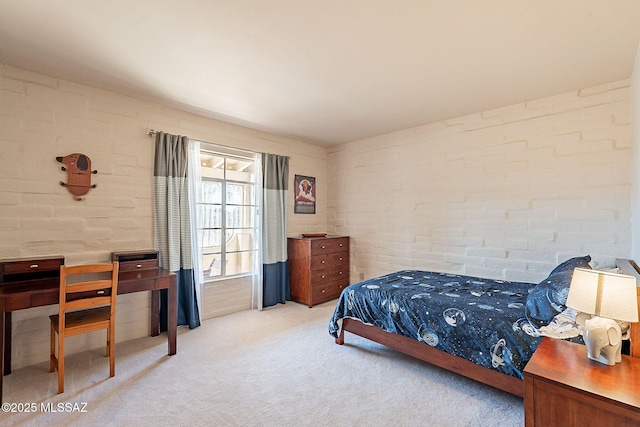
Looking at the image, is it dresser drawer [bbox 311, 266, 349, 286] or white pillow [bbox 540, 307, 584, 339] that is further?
dresser drawer [bbox 311, 266, 349, 286]

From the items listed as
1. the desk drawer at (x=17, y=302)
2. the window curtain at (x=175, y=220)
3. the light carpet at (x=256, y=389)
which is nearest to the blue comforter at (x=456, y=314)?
the light carpet at (x=256, y=389)

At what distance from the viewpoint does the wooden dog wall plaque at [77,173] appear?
2770 mm

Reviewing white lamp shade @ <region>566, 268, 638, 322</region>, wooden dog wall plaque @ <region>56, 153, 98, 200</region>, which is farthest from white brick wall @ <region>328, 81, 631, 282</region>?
wooden dog wall plaque @ <region>56, 153, 98, 200</region>

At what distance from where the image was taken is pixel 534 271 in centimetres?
320

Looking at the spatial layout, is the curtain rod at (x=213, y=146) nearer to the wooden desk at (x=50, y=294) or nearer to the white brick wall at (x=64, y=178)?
the white brick wall at (x=64, y=178)

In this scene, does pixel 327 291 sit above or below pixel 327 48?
below

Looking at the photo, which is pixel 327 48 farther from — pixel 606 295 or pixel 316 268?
pixel 316 268

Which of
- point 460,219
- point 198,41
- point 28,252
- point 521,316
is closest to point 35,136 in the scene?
point 28,252

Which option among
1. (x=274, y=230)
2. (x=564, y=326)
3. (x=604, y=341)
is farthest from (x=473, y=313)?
(x=274, y=230)

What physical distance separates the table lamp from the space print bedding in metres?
0.29

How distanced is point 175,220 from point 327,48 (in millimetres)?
2437

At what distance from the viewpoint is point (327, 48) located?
7.30 ft

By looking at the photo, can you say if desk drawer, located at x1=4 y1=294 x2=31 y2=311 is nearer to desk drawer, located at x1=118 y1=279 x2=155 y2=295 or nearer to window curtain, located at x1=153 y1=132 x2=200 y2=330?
desk drawer, located at x1=118 y1=279 x2=155 y2=295

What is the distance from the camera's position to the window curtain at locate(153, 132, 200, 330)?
3.28 m
